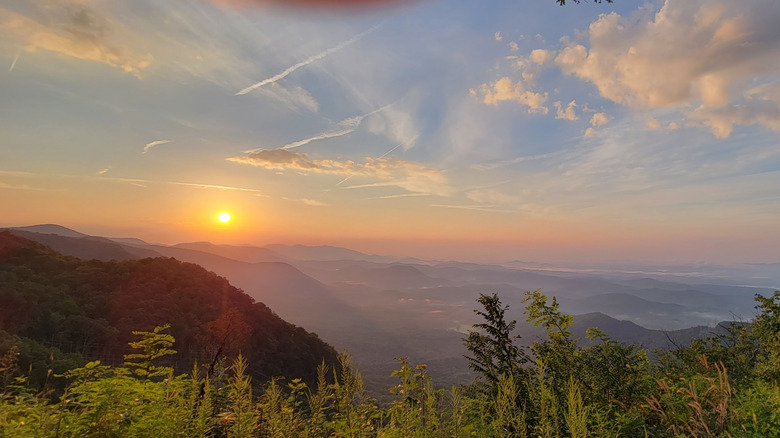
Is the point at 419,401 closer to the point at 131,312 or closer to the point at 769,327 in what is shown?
the point at 769,327

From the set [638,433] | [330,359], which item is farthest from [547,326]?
[330,359]

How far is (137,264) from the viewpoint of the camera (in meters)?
65.4

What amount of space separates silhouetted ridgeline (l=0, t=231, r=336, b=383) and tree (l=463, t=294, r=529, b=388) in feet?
126

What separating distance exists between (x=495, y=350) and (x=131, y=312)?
66.0 m

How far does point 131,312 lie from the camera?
5422cm

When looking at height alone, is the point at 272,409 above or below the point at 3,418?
below

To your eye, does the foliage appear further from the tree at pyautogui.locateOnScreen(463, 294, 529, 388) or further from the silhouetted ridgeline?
the silhouetted ridgeline

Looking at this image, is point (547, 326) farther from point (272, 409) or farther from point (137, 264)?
point (137, 264)

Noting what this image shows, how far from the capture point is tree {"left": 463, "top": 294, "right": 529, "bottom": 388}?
7.75m

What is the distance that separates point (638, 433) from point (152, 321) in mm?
66331

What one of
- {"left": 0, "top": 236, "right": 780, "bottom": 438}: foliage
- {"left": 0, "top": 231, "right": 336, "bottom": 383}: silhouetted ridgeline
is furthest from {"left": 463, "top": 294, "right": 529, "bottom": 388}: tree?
{"left": 0, "top": 231, "right": 336, "bottom": 383}: silhouetted ridgeline

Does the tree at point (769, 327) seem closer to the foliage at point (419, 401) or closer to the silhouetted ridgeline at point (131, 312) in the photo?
the foliage at point (419, 401)

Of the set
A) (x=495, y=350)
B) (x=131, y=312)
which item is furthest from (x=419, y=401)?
(x=131, y=312)

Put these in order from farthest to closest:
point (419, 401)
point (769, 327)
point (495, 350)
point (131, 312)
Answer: point (131, 312), point (769, 327), point (495, 350), point (419, 401)
